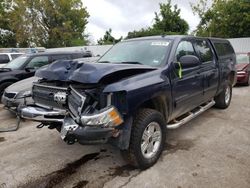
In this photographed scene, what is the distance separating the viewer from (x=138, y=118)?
3402mm

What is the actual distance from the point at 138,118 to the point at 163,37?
1.88m

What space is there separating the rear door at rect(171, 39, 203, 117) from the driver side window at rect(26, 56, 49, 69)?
589 cm

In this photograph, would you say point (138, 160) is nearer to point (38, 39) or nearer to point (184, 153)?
point (184, 153)

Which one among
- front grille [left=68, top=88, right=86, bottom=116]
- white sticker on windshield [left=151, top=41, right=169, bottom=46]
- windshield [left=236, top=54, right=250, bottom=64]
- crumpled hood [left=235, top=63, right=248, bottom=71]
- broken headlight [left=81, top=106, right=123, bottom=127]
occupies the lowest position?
crumpled hood [left=235, top=63, right=248, bottom=71]

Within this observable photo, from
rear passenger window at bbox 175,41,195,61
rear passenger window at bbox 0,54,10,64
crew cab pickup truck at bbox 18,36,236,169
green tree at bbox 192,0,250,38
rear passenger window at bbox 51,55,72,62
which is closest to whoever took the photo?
crew cab pickup truck at bbox 18,36,236,169

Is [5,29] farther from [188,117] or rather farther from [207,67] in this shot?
[188,117]

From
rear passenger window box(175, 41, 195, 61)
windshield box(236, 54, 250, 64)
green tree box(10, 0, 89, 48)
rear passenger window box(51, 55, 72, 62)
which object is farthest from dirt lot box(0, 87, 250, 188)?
green tree box(10, 0, 89, 48)

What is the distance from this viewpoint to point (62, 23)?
1352 inches

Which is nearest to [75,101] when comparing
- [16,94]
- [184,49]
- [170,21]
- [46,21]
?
[184,49]

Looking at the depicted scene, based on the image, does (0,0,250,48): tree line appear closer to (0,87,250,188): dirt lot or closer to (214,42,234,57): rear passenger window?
(214,42,234,57): rear passenger window

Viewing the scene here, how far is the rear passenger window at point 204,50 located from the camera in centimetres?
513

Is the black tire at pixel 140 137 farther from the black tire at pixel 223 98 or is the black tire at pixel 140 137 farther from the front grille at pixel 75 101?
the black tire at pixel 223 98

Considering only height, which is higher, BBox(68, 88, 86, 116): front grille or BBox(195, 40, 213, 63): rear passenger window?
BBox(195, 40, 213, 63): rear passenger window

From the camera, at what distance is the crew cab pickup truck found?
10.1 ft
